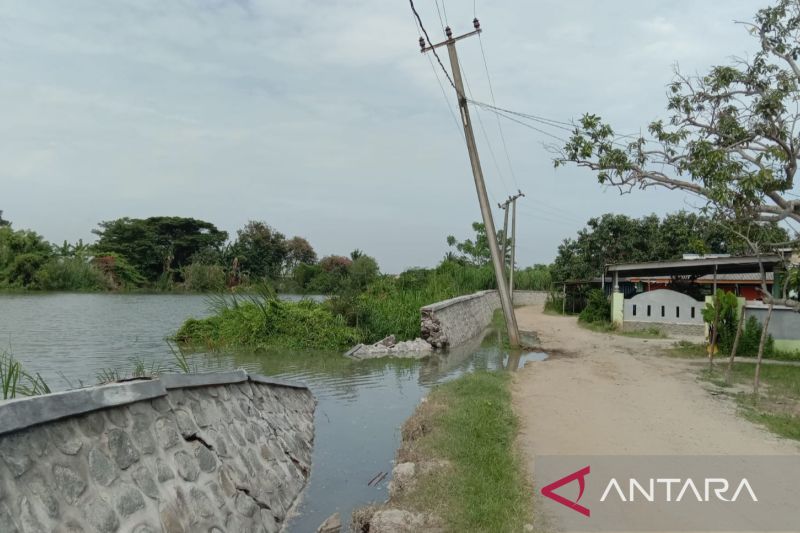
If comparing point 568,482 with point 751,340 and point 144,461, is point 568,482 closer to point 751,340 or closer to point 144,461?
point 144,461

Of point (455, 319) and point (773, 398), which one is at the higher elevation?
point (455, 319)

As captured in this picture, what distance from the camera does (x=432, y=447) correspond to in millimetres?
6285

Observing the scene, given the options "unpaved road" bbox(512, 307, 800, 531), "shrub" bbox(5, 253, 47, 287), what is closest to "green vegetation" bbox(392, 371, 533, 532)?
"unpaved road" bbox(512, 307, 800, 531)

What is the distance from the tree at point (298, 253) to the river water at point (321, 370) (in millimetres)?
32700

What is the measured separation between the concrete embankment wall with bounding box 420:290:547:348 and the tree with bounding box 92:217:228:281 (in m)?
35.0

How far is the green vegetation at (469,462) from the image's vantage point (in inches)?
174

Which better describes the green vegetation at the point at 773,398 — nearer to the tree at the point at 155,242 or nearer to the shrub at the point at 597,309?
the shrub at the point at 597,309

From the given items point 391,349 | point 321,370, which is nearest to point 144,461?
point 321,370

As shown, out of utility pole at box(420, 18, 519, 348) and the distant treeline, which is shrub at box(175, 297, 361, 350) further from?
the distant treeline

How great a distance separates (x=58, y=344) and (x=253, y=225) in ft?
135

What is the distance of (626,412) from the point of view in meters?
8.21

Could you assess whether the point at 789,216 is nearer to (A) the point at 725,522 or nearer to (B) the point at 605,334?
(A) the point at 725,522

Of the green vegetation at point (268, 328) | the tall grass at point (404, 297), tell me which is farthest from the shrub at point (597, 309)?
the green vegetation at point (268, 328)

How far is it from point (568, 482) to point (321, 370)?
9461 mm
